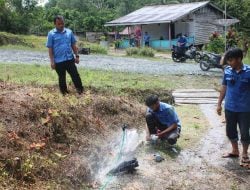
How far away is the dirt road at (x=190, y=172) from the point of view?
16.8 feet

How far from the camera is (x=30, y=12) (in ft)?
114

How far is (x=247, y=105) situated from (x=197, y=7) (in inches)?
1070

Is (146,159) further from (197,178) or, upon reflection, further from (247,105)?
(247,105)

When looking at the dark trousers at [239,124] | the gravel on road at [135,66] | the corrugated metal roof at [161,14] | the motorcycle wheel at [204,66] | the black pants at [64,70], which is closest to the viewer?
the dark trousers at [239,124]

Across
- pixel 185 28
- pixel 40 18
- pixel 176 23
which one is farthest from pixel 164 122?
pixel 40 18

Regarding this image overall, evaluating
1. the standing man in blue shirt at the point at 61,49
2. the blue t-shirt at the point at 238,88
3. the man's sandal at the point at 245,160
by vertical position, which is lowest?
the man's sandal at the point at 245,160

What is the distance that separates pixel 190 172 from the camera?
5578 millimetres

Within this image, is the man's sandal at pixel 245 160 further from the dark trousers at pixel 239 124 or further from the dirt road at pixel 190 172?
the dark trousers at pixel 239 124

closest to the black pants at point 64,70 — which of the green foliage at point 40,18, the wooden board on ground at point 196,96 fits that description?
the wooden board on ground at point 196,96

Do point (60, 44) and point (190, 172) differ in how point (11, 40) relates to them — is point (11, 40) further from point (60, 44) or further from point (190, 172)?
point (190, 172)

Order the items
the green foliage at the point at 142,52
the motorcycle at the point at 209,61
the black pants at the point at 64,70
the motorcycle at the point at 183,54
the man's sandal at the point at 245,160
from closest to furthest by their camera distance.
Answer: the man's sandal at the point at 245,160
the black pants at the point at 64,70
the motorcycle at the point at 209,61
the motorcycle at the point at 183,54
the green foliage at the point at 142,52

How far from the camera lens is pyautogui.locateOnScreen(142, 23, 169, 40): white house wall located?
33.7 m

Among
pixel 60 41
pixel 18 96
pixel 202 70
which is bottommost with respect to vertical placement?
pixel 202 70

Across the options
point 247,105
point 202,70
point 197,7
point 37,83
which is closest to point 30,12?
point 197,7
